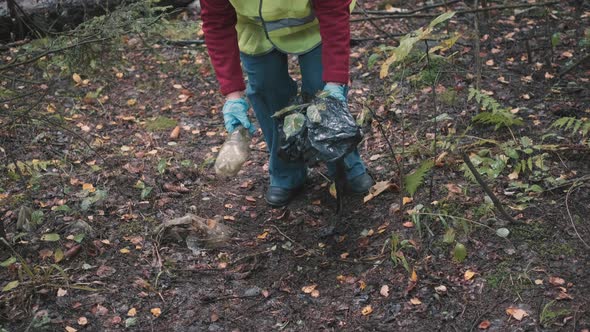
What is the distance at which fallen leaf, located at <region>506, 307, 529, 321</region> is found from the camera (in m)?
2.69

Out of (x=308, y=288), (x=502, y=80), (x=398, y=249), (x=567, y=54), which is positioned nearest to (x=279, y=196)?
(x=308, y=288)

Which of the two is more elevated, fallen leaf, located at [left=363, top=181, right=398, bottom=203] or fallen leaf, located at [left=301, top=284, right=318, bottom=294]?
fallen leaf, located at [left=363, top=181, right=398, bottom=203]

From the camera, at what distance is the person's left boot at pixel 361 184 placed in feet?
12.3

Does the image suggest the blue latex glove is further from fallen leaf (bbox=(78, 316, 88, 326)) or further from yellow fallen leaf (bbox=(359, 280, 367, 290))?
fallen leaf (bbox=(78, 316, 88, 326))

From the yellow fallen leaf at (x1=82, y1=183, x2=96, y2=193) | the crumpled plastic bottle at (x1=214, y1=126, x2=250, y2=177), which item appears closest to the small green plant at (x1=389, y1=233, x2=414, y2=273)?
the crumpled plastic bottle at (x1=214, y1=126, x2=250, y2=177)

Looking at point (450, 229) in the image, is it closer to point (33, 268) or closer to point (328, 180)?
point (328, 180)

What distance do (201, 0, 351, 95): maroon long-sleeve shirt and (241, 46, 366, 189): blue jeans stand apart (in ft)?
0.36

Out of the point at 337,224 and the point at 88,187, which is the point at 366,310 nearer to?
the point at 337,224

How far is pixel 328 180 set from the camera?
402 cm

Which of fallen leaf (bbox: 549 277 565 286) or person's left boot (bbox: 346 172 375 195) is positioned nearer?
fallen leaf (bbox: 549 277 565 286)

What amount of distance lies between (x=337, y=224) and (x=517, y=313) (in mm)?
1157

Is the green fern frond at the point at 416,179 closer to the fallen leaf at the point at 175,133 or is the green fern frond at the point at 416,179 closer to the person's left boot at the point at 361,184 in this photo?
the person's left boot at the point at 361,184

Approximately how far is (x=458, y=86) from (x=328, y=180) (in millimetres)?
1323

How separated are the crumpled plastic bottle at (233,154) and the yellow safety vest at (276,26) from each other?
457 mm
